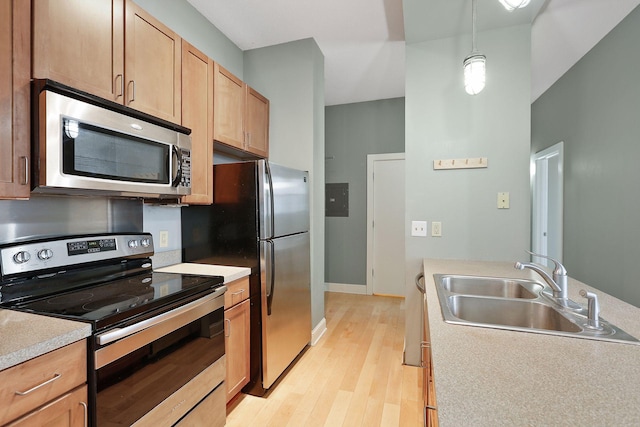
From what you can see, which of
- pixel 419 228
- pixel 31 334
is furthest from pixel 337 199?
pixel 31 334

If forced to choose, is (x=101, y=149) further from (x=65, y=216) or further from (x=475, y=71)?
(x=475, y=71)

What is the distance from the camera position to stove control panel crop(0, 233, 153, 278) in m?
1.22

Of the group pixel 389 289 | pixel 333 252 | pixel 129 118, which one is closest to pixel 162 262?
pixel 129 118

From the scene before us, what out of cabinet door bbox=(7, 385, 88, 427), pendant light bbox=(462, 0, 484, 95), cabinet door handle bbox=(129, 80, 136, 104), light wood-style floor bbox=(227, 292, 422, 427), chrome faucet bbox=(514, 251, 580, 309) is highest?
pendant light bbox=(462, 0, 484, 95)

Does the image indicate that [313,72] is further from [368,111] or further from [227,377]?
[227,377]

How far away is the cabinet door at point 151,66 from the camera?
1.49 metres

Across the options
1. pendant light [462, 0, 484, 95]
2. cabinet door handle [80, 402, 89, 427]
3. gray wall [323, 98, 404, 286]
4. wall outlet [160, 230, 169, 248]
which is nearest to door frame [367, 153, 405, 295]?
gray wall [323, 98, 404, 286]

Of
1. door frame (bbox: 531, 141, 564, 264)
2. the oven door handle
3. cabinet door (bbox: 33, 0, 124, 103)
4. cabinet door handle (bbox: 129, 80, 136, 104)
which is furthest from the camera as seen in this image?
door frame (bbox: 531, 141, 564, 264)

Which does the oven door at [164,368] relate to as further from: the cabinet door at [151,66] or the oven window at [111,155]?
the cabinet door at [151,66]

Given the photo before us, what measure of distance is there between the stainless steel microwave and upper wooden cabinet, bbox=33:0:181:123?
11 centimetres

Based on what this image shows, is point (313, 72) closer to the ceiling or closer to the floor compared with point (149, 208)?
closer to the ceiling

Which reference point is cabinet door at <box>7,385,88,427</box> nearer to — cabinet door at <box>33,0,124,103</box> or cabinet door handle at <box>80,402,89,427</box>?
cabinet door handle at <box>80,402,89,427</box>

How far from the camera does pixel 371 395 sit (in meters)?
2.03

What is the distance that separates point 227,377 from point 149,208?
116cm
